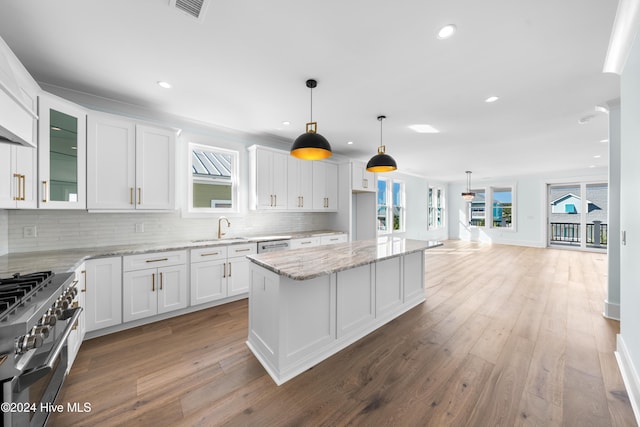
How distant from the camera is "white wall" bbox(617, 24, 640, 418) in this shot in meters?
1.70

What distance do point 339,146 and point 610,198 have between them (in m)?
3.96

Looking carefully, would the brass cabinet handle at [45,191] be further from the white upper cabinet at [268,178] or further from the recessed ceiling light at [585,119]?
the recessed ceiling light at [585,119]

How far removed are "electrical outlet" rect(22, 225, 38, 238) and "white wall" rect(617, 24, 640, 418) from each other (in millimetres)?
5212

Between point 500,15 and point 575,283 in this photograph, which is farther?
point 575,283

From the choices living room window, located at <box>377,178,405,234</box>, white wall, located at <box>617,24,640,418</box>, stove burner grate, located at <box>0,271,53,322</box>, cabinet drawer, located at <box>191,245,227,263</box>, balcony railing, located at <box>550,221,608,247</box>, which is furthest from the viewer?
balcony railing, located at <box>550,221,608,247</box>

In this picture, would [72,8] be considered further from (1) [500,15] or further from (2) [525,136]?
(2) [525,136]

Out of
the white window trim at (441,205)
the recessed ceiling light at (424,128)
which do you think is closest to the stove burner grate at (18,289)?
the recessed ceiling light at (424,128)

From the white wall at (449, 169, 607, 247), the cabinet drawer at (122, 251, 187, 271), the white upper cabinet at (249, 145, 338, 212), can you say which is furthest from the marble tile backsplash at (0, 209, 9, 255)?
the white wall at (449, 169, 607, 247)

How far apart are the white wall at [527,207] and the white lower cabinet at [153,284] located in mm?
10311

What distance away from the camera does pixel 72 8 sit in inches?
64.4

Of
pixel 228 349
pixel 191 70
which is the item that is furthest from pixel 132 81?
pixel 228 349

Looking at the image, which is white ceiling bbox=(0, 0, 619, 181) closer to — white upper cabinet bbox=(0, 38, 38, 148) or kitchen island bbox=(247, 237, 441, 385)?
white upper cabinet bbox=(0, 38, 38, 148)

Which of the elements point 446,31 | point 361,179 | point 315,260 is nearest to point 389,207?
point 361,179

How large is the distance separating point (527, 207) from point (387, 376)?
32.0ft
